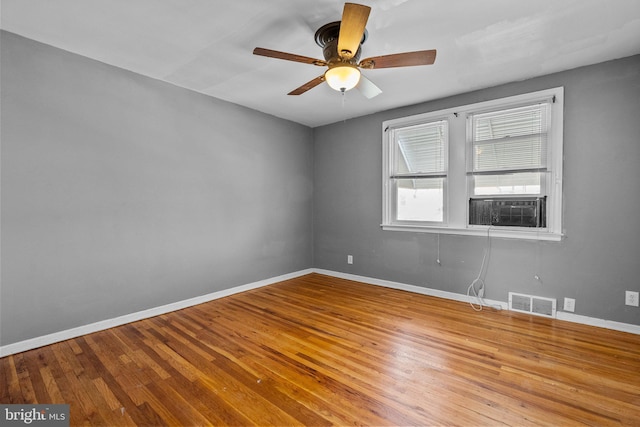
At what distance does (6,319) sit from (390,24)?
385 cm

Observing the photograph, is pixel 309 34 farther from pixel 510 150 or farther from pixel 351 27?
pixel 510 150

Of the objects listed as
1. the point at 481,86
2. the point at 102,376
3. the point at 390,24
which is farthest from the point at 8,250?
the point at 481,86

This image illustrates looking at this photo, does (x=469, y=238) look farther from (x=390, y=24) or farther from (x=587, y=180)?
(x=390, y=24)

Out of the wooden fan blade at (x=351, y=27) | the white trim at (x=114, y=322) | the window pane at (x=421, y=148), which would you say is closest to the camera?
the wooden fan blade at (x=351, y=27)

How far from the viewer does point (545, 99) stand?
10.1 feet

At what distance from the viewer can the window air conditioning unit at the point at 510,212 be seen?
3.15 metres

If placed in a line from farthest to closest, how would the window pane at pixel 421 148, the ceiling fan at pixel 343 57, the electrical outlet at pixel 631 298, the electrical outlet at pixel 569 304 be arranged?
the window pane at pixel 421 148 → the electrical outlet at pixel 569 304 → the electrical outlet at pixel 631 298 → the ceiling fan at pixel 343 57

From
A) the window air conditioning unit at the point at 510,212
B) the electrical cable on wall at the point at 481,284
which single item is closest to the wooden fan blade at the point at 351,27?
the window air conditioning unit at the point at 510,212

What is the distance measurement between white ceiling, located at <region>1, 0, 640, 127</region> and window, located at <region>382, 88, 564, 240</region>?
447 mm

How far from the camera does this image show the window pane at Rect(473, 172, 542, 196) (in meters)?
3.19

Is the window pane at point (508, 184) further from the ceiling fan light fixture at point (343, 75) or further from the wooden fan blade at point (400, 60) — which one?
the ceiling fan light fixture at point (343, 75)

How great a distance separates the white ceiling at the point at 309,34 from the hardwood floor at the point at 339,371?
259cm

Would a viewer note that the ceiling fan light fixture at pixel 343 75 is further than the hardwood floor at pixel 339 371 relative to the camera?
Yes

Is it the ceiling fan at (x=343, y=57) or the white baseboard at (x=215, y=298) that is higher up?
the ceiling fan at (x=343, y=57)
